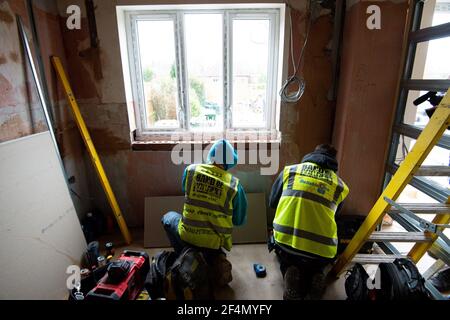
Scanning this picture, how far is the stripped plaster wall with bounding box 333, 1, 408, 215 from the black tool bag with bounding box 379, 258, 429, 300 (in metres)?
0.98

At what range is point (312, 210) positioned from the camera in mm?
1660

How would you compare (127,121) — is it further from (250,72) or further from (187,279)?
(187,279)

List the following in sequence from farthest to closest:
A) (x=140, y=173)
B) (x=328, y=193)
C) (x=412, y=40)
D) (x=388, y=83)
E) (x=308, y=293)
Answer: (x=140, y=173)
(x=388, y=83)
(x=412, y=40)
(x=308, y=293)
(x=328, y=193)

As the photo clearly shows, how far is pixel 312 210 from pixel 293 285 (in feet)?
1.93

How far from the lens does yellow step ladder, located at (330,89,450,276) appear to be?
51.1 inches

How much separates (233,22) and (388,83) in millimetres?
1576

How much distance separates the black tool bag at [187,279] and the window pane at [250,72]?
1.60m

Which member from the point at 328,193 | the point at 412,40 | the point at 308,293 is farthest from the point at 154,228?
the point at 412,40

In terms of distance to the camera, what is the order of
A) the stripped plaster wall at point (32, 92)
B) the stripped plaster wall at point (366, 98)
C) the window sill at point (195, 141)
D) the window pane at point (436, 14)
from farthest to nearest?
1. the window sill at point (195, 141)
2. the window pane at point (436, 14)
3. the stripped plaster wall at point (366, 98)
4. the stripped plaster wall at point (32, 92)

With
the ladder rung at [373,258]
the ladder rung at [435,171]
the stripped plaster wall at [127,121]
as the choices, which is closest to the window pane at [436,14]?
the stripped plaster wall at [127,121]

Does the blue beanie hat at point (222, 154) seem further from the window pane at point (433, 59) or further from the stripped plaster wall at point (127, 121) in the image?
the window pane at point (433, 59)

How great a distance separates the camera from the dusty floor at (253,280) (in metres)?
1.90

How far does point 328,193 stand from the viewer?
1688mm

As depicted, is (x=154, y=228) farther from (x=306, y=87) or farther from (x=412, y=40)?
(x=412, y=40)
